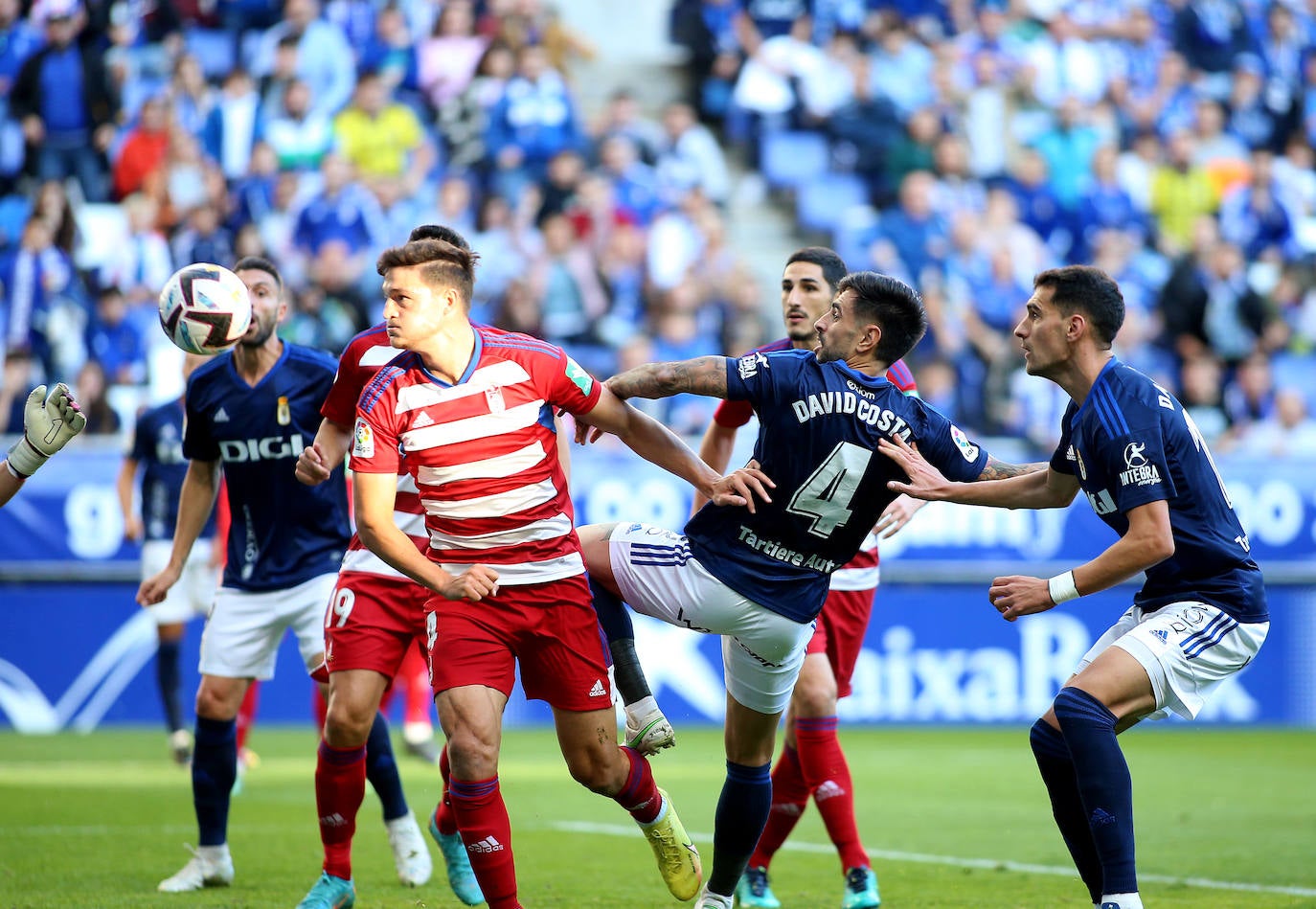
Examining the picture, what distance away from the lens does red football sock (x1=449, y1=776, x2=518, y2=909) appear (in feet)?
17.9

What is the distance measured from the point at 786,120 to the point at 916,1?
3.11m

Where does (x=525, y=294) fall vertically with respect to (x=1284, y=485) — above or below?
above

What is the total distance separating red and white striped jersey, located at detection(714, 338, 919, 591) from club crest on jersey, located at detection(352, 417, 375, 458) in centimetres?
204

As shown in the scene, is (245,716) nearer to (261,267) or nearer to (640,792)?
(261,267)

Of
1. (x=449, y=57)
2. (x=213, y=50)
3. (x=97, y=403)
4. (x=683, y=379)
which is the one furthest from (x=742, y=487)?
(x=213, y=50)

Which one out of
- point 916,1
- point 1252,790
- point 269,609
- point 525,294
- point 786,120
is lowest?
point 1252,790

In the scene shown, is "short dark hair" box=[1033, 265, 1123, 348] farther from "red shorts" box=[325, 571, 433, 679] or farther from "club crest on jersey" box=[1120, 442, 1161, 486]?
"red shorts" box=[325, 571, 433, 679]

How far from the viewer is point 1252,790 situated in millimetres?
11070

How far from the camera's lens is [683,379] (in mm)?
5855

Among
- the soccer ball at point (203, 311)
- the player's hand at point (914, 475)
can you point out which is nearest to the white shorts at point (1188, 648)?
the player's hand at point (914, 475)

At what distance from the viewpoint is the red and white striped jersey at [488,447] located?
221 inches

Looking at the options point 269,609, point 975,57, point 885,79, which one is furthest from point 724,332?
point 269,609

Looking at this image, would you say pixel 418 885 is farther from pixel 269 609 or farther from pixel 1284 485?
pixel 1284 485

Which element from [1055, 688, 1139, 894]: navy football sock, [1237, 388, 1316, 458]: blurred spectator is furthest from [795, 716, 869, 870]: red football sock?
[1237, 388, 1316, 458]: blurred spectator
